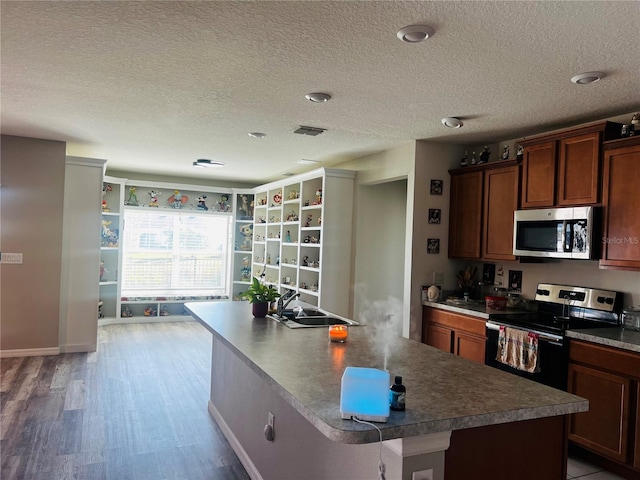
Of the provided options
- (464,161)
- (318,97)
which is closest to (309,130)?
(318,97)

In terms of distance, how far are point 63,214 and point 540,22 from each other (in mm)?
5079

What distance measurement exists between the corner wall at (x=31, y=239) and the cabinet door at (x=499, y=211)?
14.9 feet

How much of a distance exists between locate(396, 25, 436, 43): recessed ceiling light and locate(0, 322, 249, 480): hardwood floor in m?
2.59

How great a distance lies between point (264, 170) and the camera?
6.82 metres

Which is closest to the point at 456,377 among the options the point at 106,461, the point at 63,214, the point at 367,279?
the point at 106,461

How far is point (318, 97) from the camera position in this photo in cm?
323

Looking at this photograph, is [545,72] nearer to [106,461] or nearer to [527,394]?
[527,394]

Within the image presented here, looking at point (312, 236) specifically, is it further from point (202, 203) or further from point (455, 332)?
point (202, 203)

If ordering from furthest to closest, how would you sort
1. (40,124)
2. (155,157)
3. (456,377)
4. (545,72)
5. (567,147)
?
(155,157) → (40,124) → (567,147) → (545,72) → (456,377)

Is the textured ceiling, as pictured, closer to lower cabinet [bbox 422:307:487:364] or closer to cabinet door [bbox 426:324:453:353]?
lower cabinet [bbox 422:307:487:364]

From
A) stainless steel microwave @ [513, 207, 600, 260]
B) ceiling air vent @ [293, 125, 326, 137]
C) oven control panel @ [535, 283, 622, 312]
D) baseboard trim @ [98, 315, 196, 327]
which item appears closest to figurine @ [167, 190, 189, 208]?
baseboard trim @ [98, 315, 196, 327]

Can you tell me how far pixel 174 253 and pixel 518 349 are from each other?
604cm

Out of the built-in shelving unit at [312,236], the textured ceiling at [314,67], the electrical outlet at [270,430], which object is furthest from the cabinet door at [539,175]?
the electrical outlet at [270,430]

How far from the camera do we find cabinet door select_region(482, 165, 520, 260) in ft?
13.2
